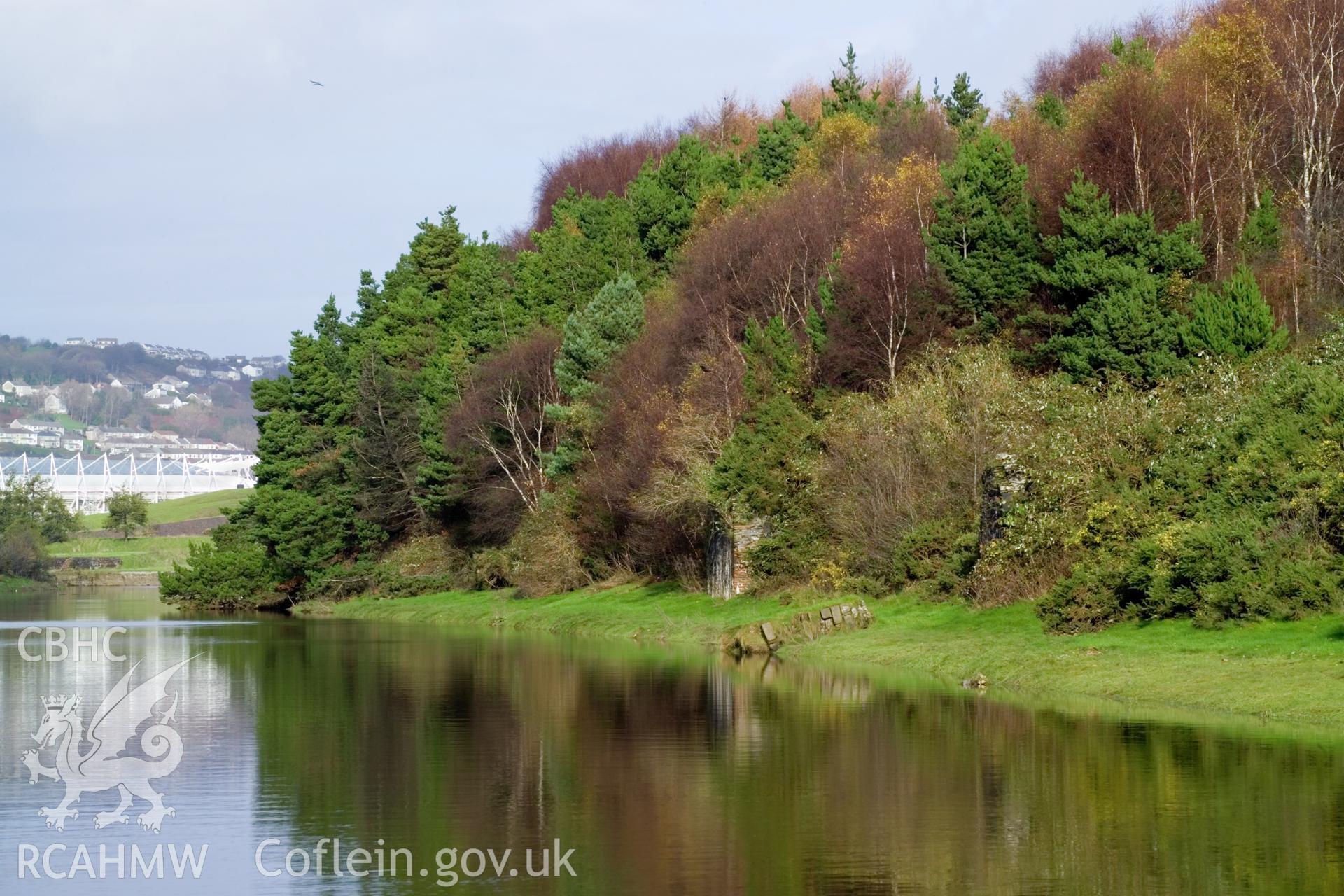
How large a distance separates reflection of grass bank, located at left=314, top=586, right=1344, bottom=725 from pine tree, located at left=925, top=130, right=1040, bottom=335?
13209mm

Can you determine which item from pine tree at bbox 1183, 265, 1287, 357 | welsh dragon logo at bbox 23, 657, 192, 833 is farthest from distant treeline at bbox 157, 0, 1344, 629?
welsh dragon logo at bbox 23, 657, 192, 833

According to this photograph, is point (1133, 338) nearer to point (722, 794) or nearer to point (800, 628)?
point (800, 628)

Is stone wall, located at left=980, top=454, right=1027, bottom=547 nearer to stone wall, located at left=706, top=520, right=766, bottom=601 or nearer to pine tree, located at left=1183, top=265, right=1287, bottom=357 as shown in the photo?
pine tree, located at left=1183, top=265, right=1287, bottom=357

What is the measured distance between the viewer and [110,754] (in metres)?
23.5

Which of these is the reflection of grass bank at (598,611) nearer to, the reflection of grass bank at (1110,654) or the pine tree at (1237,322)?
the reflection of grass bank at (1110,654)

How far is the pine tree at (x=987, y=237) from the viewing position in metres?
55.9

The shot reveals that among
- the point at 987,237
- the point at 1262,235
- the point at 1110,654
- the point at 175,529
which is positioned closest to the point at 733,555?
Answer: the point at 987,237

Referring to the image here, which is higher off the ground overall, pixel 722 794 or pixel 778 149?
pixel 778 149

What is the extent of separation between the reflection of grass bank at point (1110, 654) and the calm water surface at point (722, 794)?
96.2 inches

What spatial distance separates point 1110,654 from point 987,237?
2679 cm

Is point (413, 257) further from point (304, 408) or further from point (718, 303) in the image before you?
point (718, 303)

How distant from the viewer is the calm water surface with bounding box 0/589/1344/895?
1524cm

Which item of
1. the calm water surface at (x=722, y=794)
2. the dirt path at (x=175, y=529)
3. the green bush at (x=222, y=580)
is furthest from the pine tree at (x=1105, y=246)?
the dirt path at (x=175, y=529)

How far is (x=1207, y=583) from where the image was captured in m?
33.4
